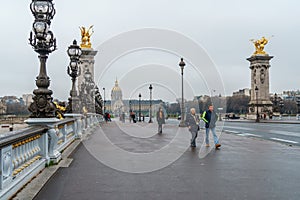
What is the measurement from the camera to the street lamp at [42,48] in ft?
32.0

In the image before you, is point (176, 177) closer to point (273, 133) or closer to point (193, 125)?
point (193, 125)

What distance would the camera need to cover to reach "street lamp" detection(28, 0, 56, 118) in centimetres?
975

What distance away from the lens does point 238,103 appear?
14538cm

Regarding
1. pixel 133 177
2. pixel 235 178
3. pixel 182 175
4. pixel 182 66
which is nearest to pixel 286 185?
pixel 235 178

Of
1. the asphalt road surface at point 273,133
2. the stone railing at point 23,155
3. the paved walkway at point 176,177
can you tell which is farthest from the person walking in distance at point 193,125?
the stone railing at point 23,155

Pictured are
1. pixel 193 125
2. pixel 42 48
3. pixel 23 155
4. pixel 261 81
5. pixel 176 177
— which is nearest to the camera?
pixel 23 155

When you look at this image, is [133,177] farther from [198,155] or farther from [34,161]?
[198,155]

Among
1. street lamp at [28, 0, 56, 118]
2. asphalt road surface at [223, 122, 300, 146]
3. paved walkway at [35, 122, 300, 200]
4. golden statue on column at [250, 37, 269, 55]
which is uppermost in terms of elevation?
golden statue on column at [250, 37, 269, 55]

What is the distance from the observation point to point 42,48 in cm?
1003

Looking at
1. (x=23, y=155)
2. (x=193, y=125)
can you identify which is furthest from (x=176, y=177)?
(x=193, y=125)

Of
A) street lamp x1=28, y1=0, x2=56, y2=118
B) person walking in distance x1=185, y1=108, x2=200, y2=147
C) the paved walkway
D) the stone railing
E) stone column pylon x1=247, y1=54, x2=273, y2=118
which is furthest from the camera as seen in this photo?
stone column pylon x1=247, y1=54, x2=273, y2=118

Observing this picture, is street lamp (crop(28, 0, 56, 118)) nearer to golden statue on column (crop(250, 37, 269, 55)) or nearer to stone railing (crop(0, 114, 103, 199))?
stone railing (crop(0, 114, 103, 199))

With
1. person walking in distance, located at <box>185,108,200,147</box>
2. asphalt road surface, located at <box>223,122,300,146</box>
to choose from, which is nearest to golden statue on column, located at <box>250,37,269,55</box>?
asphalt road surface, located at <box>223,122,300,146</box>

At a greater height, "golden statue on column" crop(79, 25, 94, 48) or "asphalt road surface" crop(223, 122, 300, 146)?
"golden statue on column" crop(79, 25, 94, 48)
